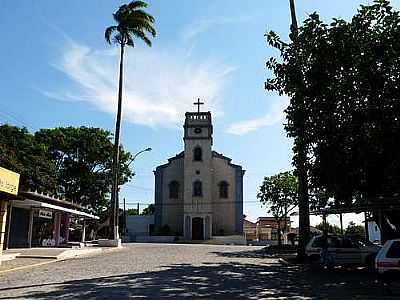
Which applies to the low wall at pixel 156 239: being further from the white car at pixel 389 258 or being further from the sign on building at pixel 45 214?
the white car at pixel 389 258

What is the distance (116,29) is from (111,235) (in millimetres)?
15989

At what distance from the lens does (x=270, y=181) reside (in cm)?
4919

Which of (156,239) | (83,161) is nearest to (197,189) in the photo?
(156,239)

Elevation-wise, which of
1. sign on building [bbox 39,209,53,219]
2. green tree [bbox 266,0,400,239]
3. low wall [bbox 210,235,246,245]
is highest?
green tree [bbox 266,0,400,239]

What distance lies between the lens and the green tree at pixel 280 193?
4797cm

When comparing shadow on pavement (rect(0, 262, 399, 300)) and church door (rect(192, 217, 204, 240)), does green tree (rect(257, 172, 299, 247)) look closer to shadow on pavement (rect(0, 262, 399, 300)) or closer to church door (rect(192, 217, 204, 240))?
church door (rect(192, 217, 204, 240))

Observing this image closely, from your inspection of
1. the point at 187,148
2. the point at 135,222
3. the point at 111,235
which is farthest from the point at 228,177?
the point at 111,235

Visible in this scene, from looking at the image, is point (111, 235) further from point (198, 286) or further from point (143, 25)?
point (198, 286)

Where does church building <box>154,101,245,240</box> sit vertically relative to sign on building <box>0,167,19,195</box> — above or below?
above

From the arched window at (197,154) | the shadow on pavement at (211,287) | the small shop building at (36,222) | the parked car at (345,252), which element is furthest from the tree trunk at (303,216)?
the arched window at (197,154)

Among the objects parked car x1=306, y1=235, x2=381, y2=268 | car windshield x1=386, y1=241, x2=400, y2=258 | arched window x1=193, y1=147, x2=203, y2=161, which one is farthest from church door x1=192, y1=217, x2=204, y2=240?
car windshield x1=386, y1=241, x2=400, y2=258

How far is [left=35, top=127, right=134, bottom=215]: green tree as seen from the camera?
50.9 meters

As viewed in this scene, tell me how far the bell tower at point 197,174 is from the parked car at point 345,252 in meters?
37.4

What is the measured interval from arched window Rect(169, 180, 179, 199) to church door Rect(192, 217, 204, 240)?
4.76 m
